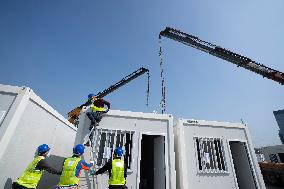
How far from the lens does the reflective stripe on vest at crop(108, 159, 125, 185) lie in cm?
579

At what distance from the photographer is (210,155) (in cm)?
929

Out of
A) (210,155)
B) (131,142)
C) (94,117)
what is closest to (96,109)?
(94,117)

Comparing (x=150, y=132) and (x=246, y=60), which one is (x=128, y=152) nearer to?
(x=150, y=132)

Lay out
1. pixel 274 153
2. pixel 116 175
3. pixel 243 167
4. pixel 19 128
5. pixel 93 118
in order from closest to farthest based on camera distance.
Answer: pixel 116 175 → pixel 19 128 → pixel 93 118 → pixel 243 167 → pixel 274 153

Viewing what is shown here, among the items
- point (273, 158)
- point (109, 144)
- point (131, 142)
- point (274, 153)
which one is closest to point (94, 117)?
point (109, 144)

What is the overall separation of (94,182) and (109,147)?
133 centimetres

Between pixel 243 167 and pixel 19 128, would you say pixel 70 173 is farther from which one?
pixel 243 167

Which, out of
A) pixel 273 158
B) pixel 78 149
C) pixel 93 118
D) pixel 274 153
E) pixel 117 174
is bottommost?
pixel 117 174

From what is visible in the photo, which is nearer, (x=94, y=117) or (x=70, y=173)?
(x=70, y=173)

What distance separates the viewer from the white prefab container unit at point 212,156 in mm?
8648

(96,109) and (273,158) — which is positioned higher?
(273,158)

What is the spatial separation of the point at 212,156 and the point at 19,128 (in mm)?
7729

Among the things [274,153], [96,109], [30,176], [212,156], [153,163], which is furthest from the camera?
[274,153]

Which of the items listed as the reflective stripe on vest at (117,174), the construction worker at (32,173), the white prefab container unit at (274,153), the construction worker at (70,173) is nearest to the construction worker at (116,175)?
the reflective stripe on vest at (117,174)
